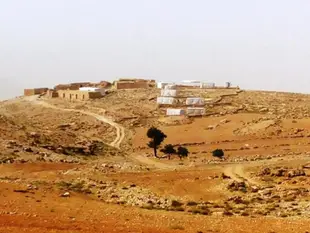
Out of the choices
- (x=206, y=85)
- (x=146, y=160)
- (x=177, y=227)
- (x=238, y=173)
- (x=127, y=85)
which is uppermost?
(x=206, y=85)

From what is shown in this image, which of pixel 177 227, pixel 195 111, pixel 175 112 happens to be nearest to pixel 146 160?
pixel 175 112

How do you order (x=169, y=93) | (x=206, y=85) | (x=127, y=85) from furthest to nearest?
(x=206, y=85) < (x=127, y=85) < (x=169, y=93)

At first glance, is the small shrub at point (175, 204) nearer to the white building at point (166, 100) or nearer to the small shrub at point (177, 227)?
the small shrub at point (177, 227)

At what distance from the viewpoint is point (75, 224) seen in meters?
14.9

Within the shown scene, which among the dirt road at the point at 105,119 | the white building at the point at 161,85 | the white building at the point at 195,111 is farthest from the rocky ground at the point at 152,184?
the white building at the point at 161,85

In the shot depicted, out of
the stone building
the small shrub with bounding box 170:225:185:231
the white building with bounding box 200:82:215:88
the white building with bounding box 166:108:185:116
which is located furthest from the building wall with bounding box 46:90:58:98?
the small shrub with bounding box 170:225:185:231

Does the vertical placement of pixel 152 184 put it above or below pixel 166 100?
below

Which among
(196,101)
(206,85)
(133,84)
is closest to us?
(196,101)

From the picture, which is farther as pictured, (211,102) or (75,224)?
(211,102)

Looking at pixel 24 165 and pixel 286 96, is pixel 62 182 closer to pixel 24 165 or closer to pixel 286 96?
pixel 24 165

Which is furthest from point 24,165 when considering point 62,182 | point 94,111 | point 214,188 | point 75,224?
point 94,111

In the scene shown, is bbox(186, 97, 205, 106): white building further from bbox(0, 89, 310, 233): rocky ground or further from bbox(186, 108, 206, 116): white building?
bbox(0, 89, 310, 233): rocky ground

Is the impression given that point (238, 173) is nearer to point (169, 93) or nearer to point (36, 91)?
point (169, 93)

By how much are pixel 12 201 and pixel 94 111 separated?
48.6 m
